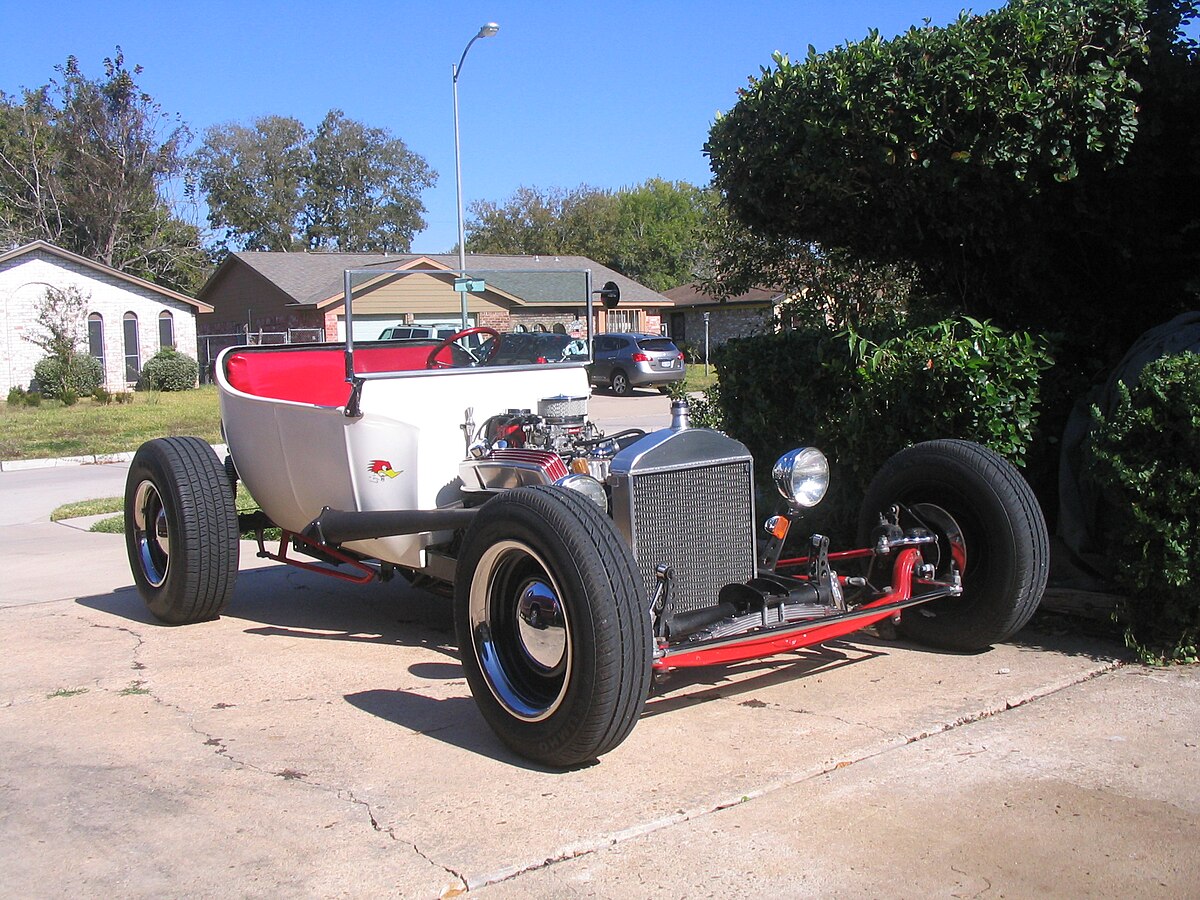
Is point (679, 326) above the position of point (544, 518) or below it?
above

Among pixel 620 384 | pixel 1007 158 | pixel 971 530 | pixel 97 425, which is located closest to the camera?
pixel 971 530

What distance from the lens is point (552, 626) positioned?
4.05 metres

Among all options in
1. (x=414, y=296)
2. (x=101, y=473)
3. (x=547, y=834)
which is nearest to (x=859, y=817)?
(x=547, y=834)

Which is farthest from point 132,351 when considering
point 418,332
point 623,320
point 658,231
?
point 658,231

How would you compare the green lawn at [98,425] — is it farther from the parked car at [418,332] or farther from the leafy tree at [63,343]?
the parked car at [418,332]

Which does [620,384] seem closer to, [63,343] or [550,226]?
[63,343]

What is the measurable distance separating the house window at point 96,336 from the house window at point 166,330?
198 centimetres

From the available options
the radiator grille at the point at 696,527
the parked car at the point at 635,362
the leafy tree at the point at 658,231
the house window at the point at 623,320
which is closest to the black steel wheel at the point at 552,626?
the radiator grille at the point at 696,527

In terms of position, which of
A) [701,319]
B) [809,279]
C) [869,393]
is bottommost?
[869,393]

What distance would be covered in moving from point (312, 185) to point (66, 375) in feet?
135

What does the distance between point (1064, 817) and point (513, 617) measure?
2.01 meters

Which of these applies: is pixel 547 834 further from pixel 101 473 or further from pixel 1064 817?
pixel 101 473

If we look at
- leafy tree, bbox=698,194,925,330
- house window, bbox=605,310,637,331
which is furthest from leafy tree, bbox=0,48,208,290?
leafy tree, bbox=698,194,925,330

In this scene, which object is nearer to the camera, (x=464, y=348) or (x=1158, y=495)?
(x=1158, y=495)
